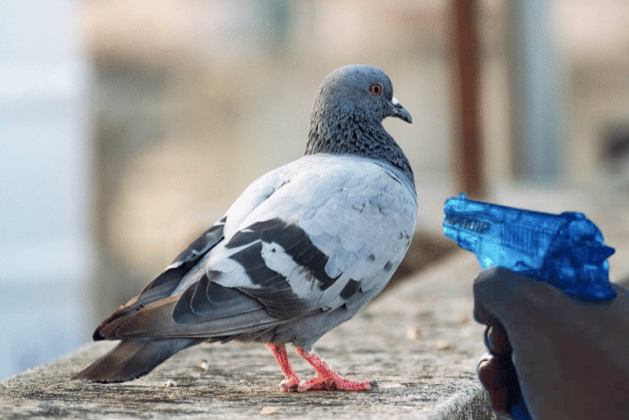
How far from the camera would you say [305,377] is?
3.02m

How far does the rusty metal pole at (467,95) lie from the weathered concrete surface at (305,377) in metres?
2.81

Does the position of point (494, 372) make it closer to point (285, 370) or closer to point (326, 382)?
point (326, 382)

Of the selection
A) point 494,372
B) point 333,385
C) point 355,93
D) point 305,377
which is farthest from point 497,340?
point 355,93

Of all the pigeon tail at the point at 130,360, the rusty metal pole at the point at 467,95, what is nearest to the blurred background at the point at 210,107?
the rusty metal pole at the point at 467,95

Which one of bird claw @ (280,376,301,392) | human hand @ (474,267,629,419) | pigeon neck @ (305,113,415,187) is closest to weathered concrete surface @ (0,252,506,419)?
bird claw @ (280,376,301,392)

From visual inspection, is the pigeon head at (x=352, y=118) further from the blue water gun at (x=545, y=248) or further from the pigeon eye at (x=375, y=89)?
the blue water gun at (x=545, y=248)

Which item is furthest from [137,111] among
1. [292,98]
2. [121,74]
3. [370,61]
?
[370,61]

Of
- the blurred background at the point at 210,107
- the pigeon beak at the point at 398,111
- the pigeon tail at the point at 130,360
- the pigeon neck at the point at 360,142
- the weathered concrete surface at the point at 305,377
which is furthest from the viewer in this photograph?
the blurred background at the point at 210,107

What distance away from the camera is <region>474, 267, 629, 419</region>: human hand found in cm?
190

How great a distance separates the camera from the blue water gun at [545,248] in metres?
1.96

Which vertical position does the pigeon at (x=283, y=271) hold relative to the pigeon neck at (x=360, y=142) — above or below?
below

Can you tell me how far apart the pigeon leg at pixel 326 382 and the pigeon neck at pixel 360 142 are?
2.19 ft

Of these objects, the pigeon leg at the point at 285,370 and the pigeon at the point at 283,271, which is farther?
the pigeon leg at the point at 285,370

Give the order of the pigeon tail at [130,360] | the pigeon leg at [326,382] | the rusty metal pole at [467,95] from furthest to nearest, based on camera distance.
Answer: the rusty metal pole at [467,95] < the pigeon leg at [326,382] < the pigeon tail at [130,360]
